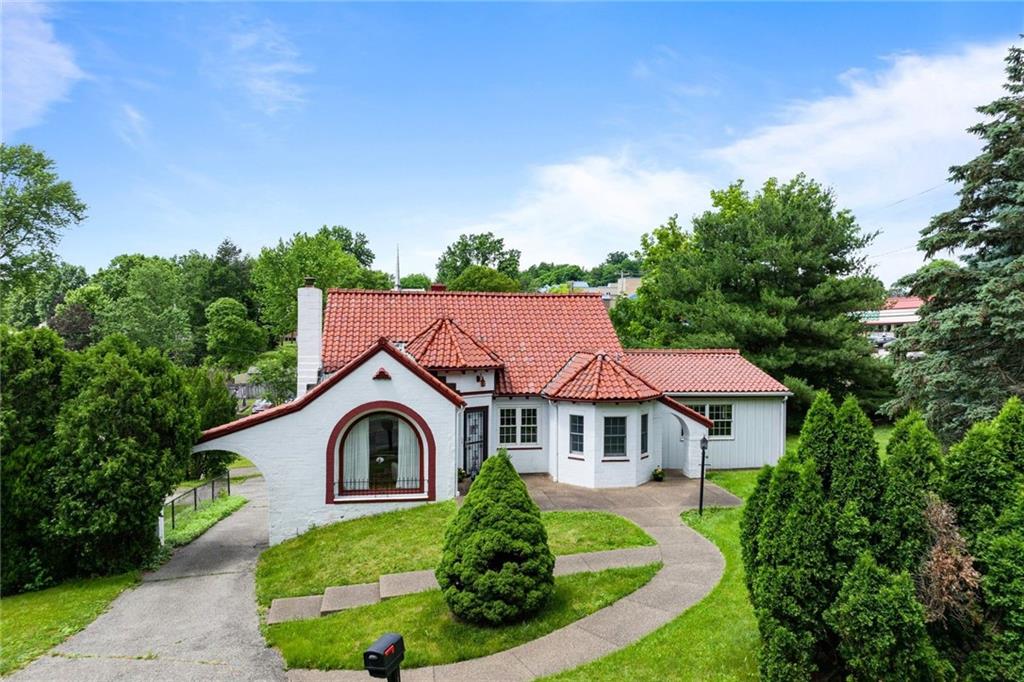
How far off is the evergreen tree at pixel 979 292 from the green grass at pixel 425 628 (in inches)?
443

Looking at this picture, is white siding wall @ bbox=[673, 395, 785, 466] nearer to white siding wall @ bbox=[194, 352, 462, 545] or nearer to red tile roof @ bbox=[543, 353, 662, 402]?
red tile roof @ bbox=[543, 353, 662, 402]

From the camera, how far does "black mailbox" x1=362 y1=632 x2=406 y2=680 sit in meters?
5.12

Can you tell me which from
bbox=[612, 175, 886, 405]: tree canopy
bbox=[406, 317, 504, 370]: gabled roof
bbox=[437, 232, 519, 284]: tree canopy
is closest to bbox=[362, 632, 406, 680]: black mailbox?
bbox=[406, 317, 504, 370]: gabled roof

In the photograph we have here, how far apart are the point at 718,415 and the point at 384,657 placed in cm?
1667

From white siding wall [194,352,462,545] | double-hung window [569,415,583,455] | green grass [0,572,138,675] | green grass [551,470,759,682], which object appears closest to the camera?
green grass [551,470,759,682]

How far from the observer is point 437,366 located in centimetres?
1659

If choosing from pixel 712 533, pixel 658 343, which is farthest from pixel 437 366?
pixel 658 343

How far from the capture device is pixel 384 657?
5145 millimetres

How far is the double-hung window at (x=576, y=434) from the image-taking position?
17500mm

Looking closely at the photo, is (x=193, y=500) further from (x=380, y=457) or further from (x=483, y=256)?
(x=483, y=256)

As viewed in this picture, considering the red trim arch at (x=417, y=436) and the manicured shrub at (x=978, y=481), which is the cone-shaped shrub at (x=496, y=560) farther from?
the red trim arch at (x=417, y=436)

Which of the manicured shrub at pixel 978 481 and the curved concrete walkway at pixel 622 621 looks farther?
A: the curved concrete walkway at pixel 622 621

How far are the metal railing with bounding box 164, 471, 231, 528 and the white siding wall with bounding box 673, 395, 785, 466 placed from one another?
16.1 meters

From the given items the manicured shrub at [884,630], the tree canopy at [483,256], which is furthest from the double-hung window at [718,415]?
the tree canopy at [483,256]
